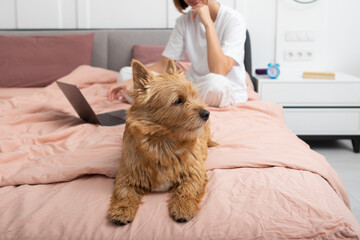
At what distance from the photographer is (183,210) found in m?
1.06

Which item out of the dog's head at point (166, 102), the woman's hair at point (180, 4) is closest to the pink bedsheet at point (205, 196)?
the dog's head at point (166, 102)

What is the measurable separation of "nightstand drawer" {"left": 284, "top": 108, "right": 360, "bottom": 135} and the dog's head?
2118 millimetres

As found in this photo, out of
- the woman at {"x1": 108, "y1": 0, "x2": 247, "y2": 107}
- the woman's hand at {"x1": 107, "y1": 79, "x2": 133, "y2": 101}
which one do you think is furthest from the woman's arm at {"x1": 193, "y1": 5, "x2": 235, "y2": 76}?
the woman's hand at {"x1": 107, "y1": 79, "x2": 133, "y2": 101}

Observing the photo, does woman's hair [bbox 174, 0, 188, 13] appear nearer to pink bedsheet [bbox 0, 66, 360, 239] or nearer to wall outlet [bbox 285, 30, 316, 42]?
pink bedsheet [bbox 0, 66, 360, 239]

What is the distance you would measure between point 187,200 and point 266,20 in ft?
9.21

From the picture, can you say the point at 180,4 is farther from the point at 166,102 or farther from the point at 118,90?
the point at 166,102

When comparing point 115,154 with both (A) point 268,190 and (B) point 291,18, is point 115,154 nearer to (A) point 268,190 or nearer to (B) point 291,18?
(A) point 268,190

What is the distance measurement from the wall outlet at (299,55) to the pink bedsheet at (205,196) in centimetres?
181

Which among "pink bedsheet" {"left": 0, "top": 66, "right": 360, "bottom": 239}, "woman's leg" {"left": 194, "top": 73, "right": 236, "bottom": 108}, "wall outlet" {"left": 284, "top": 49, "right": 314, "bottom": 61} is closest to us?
"pink bedsheet" {"left": 0, "top": 66, "right": 360, "bottom": 239}

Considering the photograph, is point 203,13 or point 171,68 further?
point 203,13

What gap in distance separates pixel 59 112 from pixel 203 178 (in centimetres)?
126

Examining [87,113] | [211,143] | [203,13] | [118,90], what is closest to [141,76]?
[211,143]

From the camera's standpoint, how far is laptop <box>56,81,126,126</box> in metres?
1.87

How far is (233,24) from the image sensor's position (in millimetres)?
2367
